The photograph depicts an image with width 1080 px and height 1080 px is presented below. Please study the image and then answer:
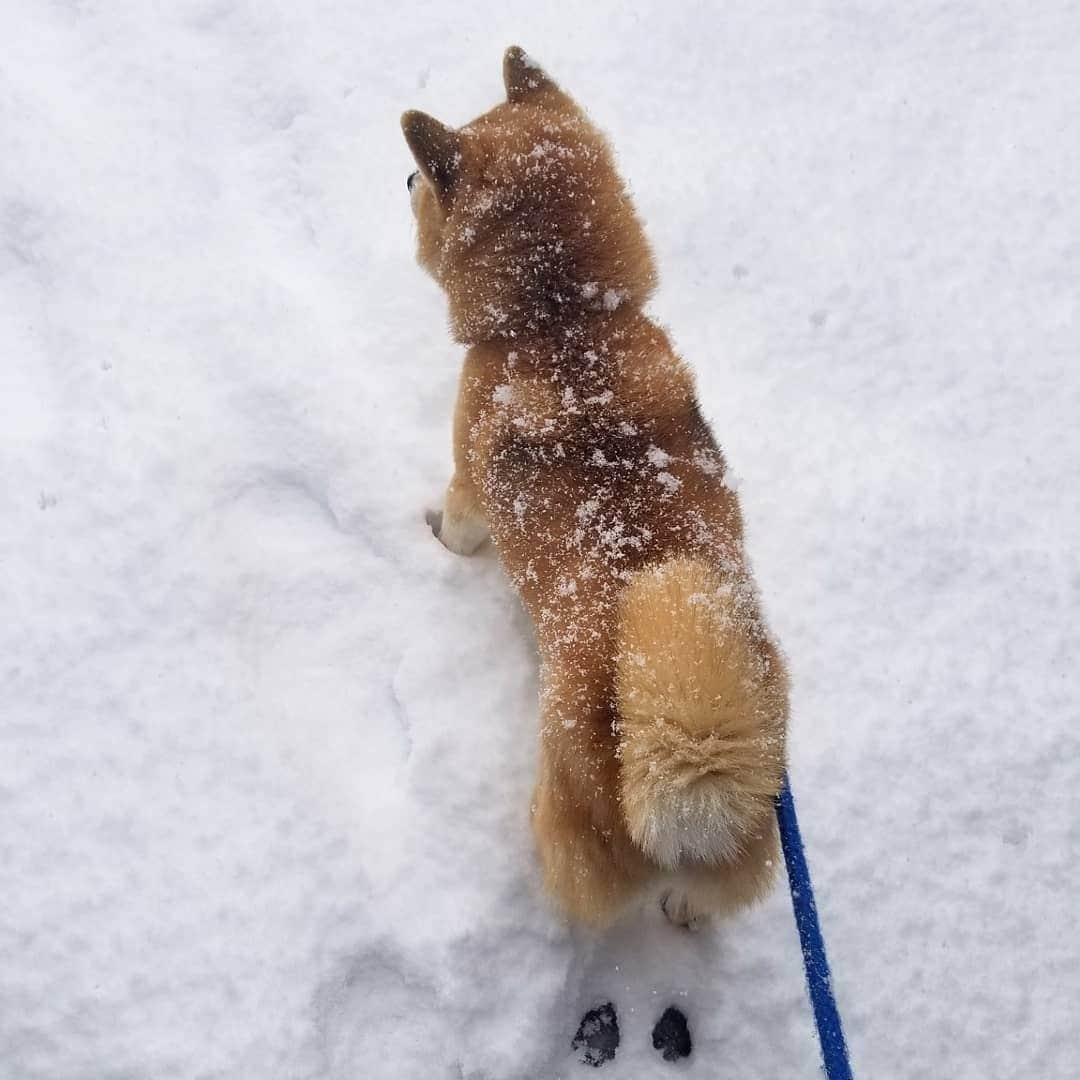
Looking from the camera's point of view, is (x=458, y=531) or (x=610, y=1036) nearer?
(x=610, y=1036)

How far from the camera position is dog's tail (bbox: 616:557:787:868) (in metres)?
1.66

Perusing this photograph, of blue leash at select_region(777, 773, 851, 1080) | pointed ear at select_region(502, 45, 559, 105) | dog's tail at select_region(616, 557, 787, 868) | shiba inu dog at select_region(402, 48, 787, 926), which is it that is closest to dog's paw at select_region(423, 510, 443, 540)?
shiba inu dog at select_region(402, 48, 787, 926)

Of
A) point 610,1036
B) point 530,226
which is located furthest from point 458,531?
point 610,1036

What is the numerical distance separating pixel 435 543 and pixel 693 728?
5.12 feet

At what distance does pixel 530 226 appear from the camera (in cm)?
238

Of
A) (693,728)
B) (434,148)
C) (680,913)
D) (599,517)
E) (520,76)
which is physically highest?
(520,76)

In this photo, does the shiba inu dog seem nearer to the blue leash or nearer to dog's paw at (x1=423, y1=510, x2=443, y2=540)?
the blue leash

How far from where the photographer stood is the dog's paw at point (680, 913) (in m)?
2.43

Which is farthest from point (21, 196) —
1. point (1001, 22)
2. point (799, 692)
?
point (1001, 22)

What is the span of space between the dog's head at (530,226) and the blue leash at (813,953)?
4.82ft

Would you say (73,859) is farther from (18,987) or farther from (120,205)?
(120,205)

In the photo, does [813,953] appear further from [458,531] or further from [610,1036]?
[458,531]

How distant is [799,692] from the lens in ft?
9.52

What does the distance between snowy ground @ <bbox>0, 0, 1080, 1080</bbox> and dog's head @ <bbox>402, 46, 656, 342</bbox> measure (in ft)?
2.88
